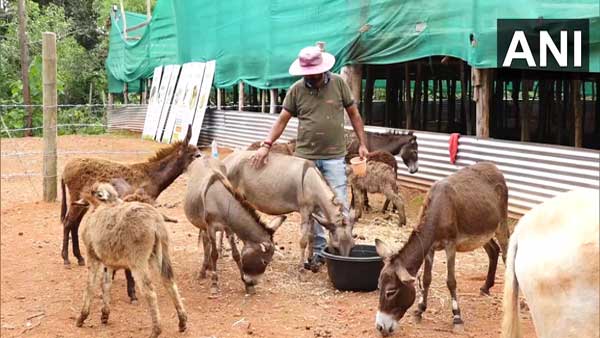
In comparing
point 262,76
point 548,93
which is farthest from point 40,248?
point 548,93

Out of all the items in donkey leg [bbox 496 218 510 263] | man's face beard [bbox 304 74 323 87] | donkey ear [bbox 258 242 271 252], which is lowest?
donkey ear [bbox 258 242 271 252]

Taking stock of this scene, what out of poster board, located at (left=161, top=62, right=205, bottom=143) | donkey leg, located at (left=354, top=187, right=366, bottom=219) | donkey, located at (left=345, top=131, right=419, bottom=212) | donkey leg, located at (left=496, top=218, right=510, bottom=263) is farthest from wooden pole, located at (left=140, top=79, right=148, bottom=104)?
donkey leg, located at (left=496, top=218, right=510, bottom=263)

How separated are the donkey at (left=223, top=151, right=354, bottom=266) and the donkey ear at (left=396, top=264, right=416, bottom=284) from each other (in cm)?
114

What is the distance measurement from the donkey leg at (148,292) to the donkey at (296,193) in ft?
6.20

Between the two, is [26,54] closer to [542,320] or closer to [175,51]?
[542,320]

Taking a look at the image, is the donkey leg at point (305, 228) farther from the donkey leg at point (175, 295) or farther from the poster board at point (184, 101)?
the poster board at point (184, 101)

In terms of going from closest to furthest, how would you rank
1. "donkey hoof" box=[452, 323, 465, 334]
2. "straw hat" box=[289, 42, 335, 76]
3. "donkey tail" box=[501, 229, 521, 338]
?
"donkey tail" box=[501, 229, 521, 338]
"donkey hoof" box=[452, 323, 465, 334]
"straw hat" box=[289, 42, 335, 76]

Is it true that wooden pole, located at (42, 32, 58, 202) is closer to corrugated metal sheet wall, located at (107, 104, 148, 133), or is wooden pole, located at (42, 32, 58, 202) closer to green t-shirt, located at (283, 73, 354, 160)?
green t-shirt, located at (283, 73, 354, 160)

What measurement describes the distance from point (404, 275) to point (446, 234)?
550 mm

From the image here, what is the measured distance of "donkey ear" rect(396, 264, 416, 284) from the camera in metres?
4.62

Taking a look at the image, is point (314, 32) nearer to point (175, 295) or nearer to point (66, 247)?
point (66, 247)

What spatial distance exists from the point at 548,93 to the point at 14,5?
17492 millimetres

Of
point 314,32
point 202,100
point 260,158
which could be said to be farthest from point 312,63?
point 202,100

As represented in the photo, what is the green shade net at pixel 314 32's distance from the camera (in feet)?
27.9
